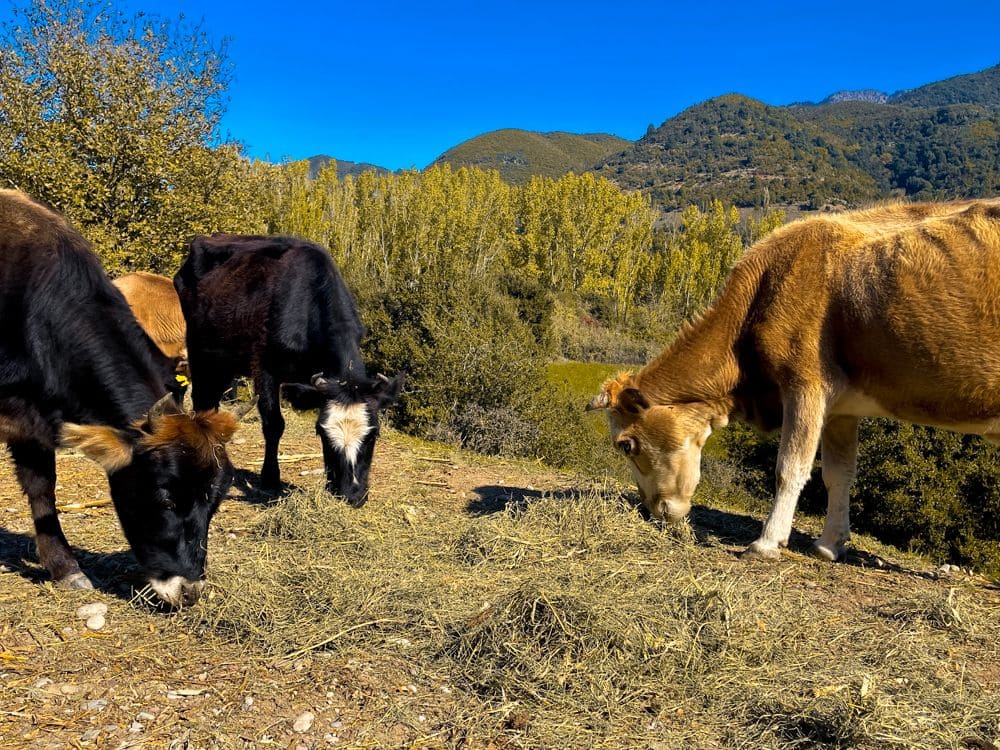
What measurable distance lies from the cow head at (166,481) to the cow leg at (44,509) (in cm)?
73

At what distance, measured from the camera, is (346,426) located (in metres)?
5.64

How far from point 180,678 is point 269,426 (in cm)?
358

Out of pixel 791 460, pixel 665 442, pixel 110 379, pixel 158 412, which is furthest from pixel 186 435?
pixel 791 460

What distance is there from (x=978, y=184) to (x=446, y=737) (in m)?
137

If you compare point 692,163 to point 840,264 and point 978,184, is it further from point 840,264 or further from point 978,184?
point 840,264

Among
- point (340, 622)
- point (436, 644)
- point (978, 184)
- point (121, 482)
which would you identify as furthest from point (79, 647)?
point (978, 184)

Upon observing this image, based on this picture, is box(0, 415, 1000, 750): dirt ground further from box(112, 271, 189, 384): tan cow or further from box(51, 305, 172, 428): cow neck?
box(112, 271, 189, 384): tan cow

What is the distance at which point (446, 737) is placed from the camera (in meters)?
2.92

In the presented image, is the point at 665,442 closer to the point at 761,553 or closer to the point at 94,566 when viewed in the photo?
the point at 761,553

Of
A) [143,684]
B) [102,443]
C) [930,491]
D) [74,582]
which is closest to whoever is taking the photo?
[143,684]

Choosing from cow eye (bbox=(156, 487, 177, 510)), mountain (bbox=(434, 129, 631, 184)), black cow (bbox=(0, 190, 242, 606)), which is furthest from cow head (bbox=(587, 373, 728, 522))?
mountain (bbox=(434, 129, 631, 184))

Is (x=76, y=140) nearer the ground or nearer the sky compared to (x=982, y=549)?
nearer the sky

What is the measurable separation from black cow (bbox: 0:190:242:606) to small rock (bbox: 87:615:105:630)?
1.01 feet

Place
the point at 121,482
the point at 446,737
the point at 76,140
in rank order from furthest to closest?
the point at 76,140 < the point at 121,482 < the point at 446,737
